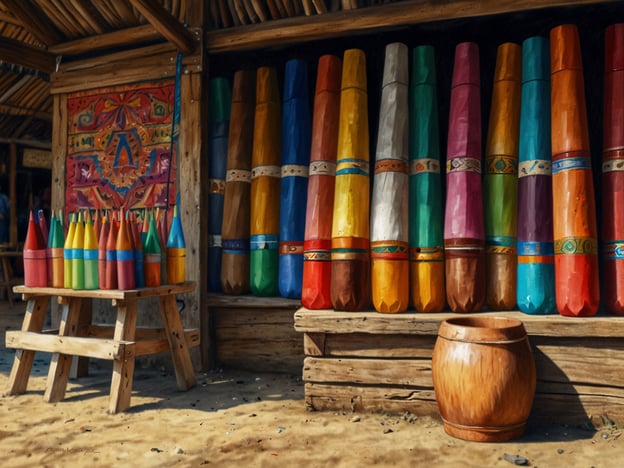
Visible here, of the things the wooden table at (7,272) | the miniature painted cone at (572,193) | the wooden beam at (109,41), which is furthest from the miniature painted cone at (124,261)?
the wooden table at (7,272)

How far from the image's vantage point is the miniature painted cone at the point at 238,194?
14.0ft

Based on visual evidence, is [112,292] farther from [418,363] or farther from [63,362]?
[418,363]

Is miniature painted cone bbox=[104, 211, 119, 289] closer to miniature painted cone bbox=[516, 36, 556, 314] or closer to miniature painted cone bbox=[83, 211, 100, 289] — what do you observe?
miniature painted cone bbox=[83, 211, 100, 289]

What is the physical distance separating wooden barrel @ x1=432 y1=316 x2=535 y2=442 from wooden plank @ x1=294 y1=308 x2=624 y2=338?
0.87 feet

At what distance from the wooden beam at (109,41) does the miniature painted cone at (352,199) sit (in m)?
1.76

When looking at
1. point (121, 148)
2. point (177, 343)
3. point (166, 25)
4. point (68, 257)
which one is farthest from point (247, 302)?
point (166, 25)

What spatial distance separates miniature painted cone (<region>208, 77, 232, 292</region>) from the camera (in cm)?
443

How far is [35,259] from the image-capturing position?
3.63 meters

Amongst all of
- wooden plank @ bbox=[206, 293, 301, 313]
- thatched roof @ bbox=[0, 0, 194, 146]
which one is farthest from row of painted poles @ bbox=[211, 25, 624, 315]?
thatched roof @ bbox=[0, 0, 194, 146]

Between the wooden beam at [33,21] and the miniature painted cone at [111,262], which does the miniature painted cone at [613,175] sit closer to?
the miniature painted cone at [111,262]

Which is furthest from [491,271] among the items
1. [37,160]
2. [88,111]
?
[37,160]

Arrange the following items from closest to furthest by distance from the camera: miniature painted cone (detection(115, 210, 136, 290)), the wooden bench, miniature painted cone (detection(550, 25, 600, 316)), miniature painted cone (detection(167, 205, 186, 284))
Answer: the wooden bench < miniature painted cone (detection(550, 25, 600, 316)) < miniature painted cone (detection(115, 210, 136, 290)) < miniature painted cone (detection(167, 205, 186, 284))

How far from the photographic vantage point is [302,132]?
418cm

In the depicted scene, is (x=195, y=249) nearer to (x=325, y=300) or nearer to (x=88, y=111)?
(x=325, y=300)
